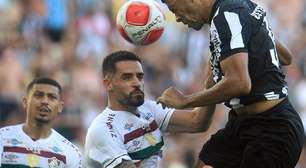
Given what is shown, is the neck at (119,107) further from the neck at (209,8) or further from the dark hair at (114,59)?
the neck at (209,8)

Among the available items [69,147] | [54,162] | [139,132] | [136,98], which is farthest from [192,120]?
[54,162]

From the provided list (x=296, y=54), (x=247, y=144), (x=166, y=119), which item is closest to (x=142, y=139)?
(x=166, y=119)

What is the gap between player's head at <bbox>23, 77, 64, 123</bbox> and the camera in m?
9.92

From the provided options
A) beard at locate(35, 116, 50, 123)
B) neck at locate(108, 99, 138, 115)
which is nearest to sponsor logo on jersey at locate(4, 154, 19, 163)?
beard at locate(35, 116, 50, 123)

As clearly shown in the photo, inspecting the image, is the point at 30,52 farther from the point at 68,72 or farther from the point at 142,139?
the point at 142,139

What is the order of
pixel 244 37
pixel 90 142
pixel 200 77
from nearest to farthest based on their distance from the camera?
pixel 244 37 → pixel 90 142 → pixel 200 77

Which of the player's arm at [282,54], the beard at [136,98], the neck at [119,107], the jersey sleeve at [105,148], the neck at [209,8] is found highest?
the neck at [209,8]

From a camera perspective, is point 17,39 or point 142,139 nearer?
point 142,139

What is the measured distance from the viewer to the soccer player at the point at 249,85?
310 inches

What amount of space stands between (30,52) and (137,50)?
5.85 ft

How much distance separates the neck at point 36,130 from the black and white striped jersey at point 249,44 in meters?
2.22

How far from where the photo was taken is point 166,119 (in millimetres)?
9578

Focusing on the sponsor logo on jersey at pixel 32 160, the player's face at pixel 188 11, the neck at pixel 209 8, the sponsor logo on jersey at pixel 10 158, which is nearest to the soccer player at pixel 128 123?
the sponsor logo on jersey at pixel 32 160

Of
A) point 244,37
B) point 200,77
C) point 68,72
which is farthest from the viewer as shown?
point 200,77
